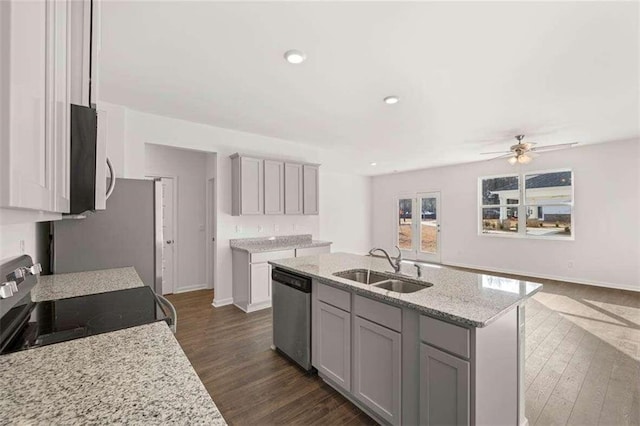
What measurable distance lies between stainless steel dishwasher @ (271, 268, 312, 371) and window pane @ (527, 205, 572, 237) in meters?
6.02

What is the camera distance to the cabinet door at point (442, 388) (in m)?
1.33

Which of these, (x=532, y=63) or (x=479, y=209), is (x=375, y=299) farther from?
(x=479, y=209)

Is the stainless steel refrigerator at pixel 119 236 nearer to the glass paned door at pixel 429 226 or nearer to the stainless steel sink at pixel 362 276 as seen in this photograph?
the stainless steel sink at pixel 362 276

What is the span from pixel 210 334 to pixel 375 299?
7.55 feet

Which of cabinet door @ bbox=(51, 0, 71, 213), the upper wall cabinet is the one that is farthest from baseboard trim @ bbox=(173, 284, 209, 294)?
cabinet door @ bbox=(51, 0, 71, 213)

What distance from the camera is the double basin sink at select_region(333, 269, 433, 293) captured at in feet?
6.66

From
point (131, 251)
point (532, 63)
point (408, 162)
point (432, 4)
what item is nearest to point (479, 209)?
point (408, 162)

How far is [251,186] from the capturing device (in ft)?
13.7

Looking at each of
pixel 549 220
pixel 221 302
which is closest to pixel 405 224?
pixel 549 220

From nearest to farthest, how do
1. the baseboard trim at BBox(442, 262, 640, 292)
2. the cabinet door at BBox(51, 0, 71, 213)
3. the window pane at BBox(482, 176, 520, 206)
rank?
the cabinet door at BBox(51, 0, 71, 213)
the baseboard trim at BBox(442, 262, 640, 292)
the window pane at BBox(482, 176, 520, 206)

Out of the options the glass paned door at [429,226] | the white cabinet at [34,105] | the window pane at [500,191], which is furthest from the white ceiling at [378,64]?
the glass paned door at [429,226]

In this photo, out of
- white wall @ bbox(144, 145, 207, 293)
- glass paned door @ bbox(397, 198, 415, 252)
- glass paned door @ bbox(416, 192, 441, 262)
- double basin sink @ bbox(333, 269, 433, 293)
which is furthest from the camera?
glass paned door @ bbox(397, 198, 415, 252)

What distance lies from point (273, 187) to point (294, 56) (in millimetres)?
2459

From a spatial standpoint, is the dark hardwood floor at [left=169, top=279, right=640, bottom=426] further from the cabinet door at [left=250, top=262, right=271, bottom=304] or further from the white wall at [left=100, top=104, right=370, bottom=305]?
the white wall at [left=100, top=104, right=370, bottom=305]
